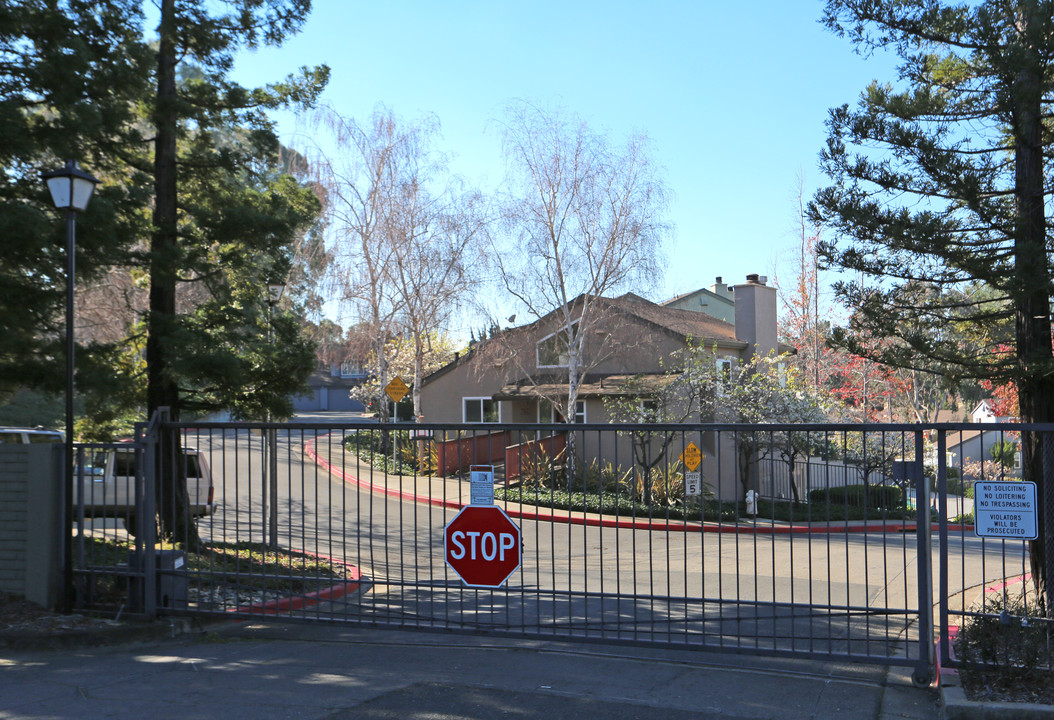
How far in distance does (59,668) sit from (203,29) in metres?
7.84

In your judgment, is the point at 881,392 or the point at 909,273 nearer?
the point at 909,273

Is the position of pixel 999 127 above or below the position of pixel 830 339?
above

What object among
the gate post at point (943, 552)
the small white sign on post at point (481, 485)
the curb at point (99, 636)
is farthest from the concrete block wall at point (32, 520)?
the gate post at point (943, 552)

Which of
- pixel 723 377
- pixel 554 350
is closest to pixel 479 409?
pixel 554 350

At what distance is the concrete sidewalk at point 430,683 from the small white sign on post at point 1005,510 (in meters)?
1.29

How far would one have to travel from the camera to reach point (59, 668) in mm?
7148

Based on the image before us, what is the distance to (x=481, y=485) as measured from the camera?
284 inches

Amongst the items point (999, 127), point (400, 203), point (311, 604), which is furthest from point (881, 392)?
point (311, 604)

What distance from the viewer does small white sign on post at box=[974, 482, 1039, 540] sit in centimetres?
617

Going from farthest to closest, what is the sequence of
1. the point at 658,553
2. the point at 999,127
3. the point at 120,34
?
the point at 658,553 < the point at 120,34 < the point at 999,127

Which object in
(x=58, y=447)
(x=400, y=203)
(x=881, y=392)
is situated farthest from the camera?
(x=881, y=392)

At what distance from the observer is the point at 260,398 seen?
11508 millimetres

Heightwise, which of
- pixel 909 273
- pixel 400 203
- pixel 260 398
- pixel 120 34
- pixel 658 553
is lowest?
pixel 658 553

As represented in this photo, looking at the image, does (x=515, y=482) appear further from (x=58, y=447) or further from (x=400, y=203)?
(x=400, y=203)
